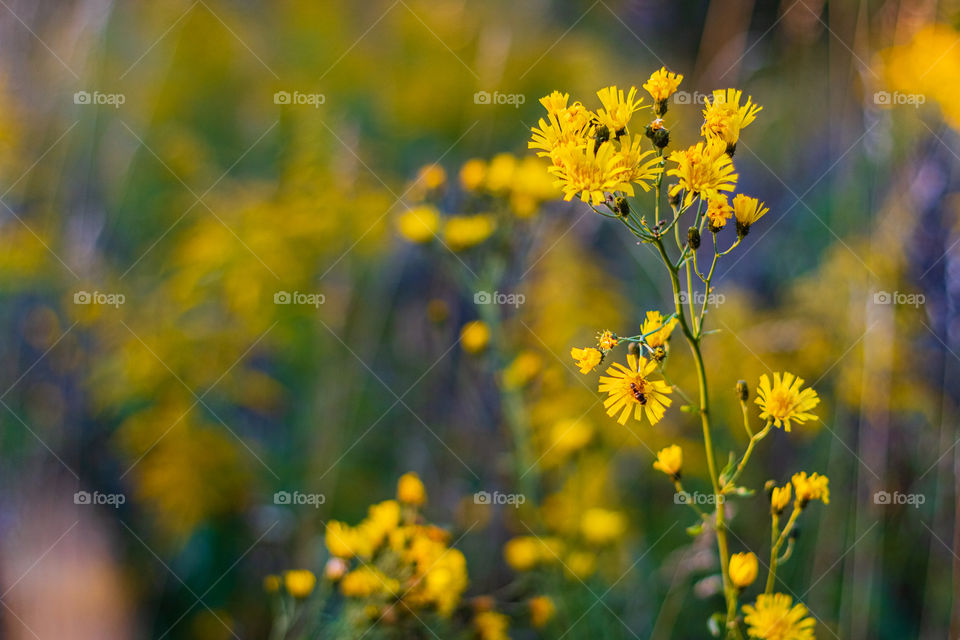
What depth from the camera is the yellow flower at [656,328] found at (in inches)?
38.5

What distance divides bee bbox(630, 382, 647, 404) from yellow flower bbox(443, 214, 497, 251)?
3.05 ft

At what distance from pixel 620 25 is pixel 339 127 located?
225 cm

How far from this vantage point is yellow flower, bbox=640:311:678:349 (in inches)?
38.5

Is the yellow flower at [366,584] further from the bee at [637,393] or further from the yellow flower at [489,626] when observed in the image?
the bee at [637,393]

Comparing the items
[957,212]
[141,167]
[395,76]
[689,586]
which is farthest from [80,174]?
[957,212]

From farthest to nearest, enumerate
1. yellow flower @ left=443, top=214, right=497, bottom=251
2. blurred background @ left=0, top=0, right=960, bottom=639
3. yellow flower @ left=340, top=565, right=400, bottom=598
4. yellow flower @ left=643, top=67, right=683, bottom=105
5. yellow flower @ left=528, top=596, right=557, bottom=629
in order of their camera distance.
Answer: blurred background @ left=0, top=0, right=960, bottom=639
yellow flower @ left=443, top=214, right=497, bottom=251
yellow flower @ left=528, top=596, right=557, bottom=629
yellow flower @ left=340, top=565, right=400, bottom=598
yellow flower @ left=643, top=67, right=683, bottom=105

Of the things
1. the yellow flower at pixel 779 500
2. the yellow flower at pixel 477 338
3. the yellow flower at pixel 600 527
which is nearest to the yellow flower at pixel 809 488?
the yellow flower at pixel 779 500

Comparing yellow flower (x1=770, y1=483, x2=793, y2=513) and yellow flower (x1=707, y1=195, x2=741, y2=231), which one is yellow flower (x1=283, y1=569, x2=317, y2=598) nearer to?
yellow flower (x1=770, y1=483, x2=793, y2=513)

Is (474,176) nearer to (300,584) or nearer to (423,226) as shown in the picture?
(423,226)

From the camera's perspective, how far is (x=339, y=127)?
2758 mm

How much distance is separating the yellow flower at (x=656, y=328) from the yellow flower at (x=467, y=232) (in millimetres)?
875

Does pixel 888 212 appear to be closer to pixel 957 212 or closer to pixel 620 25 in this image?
pixel 957 212

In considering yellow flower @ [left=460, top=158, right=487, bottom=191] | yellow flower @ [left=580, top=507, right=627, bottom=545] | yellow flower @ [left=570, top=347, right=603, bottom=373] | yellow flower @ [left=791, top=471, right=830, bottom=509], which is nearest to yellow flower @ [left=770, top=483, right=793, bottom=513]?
yellow flower @ [left=791, top=471, right=830, bottom=509]

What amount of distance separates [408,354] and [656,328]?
1.83 metres
